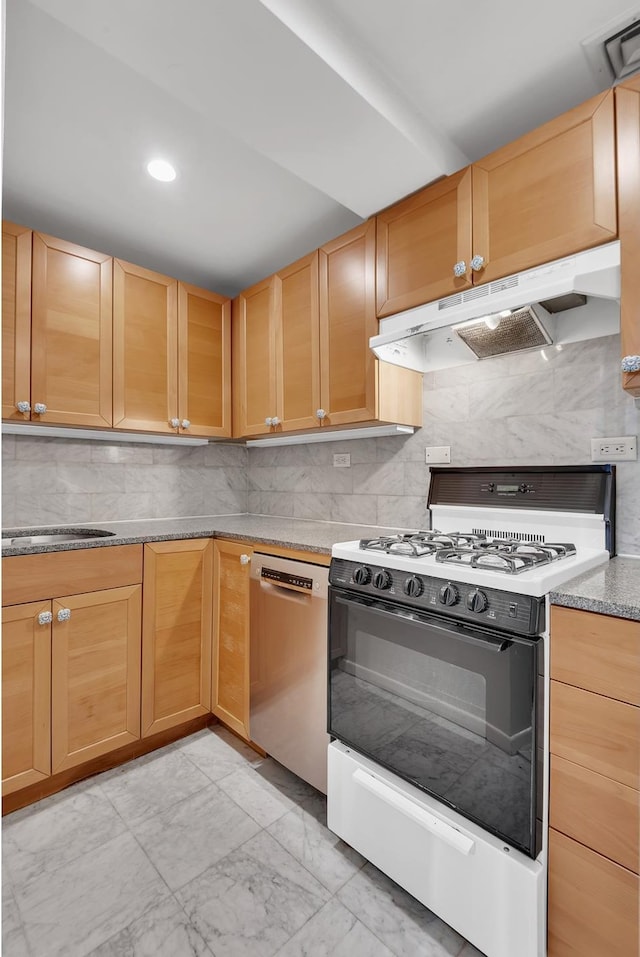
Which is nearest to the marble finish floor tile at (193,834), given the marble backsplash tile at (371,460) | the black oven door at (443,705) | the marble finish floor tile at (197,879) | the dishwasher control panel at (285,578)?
the marble finish floor tile at (197,879)

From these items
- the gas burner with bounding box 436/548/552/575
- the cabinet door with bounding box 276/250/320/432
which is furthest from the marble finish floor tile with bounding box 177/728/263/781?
the cabinet door with bounding box 276/250/320/432

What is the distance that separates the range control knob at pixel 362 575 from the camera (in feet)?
5.34

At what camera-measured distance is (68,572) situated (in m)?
2.02

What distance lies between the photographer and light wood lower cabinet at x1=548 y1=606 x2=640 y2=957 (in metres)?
1.15

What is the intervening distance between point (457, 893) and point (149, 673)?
1446mm

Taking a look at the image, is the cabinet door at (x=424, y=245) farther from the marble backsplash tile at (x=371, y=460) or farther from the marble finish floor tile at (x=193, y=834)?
the marble finish floor tile at (x=193, y=834)

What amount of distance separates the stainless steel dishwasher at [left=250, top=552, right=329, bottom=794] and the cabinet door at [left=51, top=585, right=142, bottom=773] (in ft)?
1.73

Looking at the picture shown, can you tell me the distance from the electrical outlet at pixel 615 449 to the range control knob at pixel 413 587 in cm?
82

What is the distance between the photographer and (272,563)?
207 cm

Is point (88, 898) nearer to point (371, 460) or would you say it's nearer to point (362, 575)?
point (362, 575)

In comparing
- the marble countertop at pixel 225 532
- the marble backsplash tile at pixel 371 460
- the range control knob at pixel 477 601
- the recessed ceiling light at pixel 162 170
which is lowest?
the range control knob at pixel 477 601

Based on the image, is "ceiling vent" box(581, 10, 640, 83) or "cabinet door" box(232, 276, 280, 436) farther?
"cabinet door" box(232, 276, 280, 436)

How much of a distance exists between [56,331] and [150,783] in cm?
194

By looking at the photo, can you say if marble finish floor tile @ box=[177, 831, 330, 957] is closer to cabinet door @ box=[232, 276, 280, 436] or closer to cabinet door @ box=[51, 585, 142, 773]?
cabinet door @ box=[51, 585, 142, 773]
